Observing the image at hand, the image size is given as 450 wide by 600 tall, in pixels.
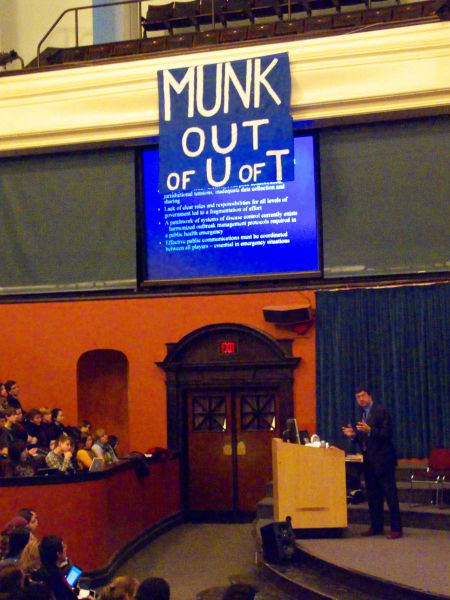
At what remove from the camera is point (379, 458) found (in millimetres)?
8703

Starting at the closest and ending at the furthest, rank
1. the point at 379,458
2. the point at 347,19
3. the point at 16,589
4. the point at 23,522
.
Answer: the point at 16,589 → the point at 23,522 → the point at 379,458 → the point at 347,19

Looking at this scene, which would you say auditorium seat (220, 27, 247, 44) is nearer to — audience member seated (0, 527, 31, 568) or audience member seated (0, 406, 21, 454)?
audience member seated (0, 406, 21, 454)

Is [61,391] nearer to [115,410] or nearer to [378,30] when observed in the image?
[115,410]

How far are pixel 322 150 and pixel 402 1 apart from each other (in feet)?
9.73

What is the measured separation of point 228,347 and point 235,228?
5.71ft

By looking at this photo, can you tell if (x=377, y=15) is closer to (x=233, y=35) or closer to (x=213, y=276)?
(x=233, y=35)

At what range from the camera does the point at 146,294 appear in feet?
46.8

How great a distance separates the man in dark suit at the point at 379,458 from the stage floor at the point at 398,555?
312 mm

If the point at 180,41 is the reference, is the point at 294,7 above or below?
above

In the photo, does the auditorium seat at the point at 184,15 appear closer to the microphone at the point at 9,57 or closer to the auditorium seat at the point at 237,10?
the auditorium seat at the point at 237,10

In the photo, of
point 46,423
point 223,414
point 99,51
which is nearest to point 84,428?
point 46,423

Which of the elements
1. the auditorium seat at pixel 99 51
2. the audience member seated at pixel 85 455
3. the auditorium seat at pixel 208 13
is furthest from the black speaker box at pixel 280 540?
the auditorium seat at pixel 208 13

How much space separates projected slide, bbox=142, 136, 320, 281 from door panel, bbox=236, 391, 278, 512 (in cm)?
190

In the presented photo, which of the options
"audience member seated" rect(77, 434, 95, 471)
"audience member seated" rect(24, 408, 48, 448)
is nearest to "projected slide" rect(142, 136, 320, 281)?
"audience member seated" rect(24, 408, 48, 448)
